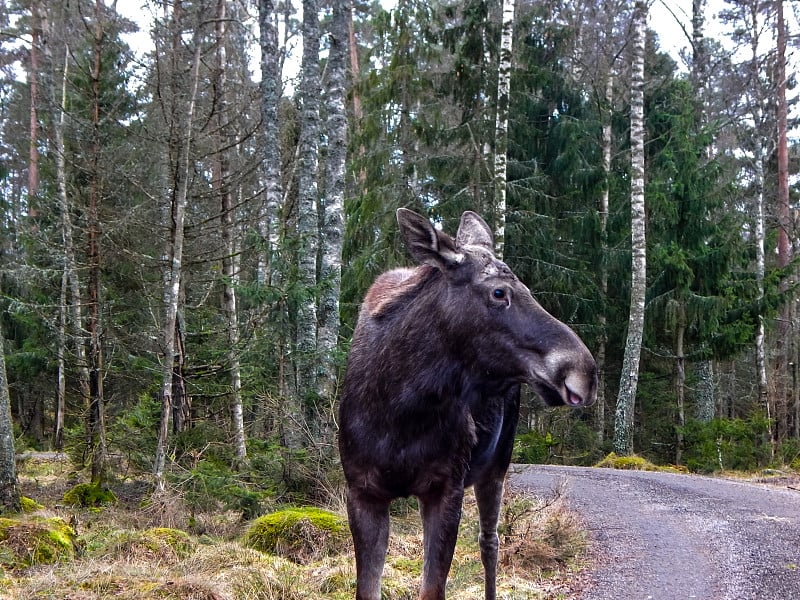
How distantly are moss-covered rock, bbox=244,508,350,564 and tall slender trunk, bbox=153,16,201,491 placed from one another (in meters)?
2.49

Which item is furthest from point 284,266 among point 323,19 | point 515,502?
point 323,19

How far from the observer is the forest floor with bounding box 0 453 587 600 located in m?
4.79

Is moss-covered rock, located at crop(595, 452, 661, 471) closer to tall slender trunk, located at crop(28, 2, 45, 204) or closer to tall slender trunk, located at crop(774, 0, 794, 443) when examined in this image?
tall slender trunk, located at crop(774, 0, 794, 443)

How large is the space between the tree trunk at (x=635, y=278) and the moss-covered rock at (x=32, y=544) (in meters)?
14.4

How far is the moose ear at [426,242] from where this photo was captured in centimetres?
320

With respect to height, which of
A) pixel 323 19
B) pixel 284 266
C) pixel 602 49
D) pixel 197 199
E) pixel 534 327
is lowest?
pixel 534 327

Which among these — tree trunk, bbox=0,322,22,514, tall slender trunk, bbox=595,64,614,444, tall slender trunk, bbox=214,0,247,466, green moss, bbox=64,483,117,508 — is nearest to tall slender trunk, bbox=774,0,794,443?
tall slender trunk, bbox=595,64,614,444

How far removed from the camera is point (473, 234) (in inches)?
148

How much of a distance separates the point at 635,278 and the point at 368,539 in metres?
16.6

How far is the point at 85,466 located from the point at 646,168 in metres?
19.7

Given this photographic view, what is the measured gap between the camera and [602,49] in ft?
80.2

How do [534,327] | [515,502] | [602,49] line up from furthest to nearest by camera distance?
[602,49] < [515,502] < [534,327]

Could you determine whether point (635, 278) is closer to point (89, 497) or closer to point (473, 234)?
point (89, 497)

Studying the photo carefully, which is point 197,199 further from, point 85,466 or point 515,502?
point 515,502
